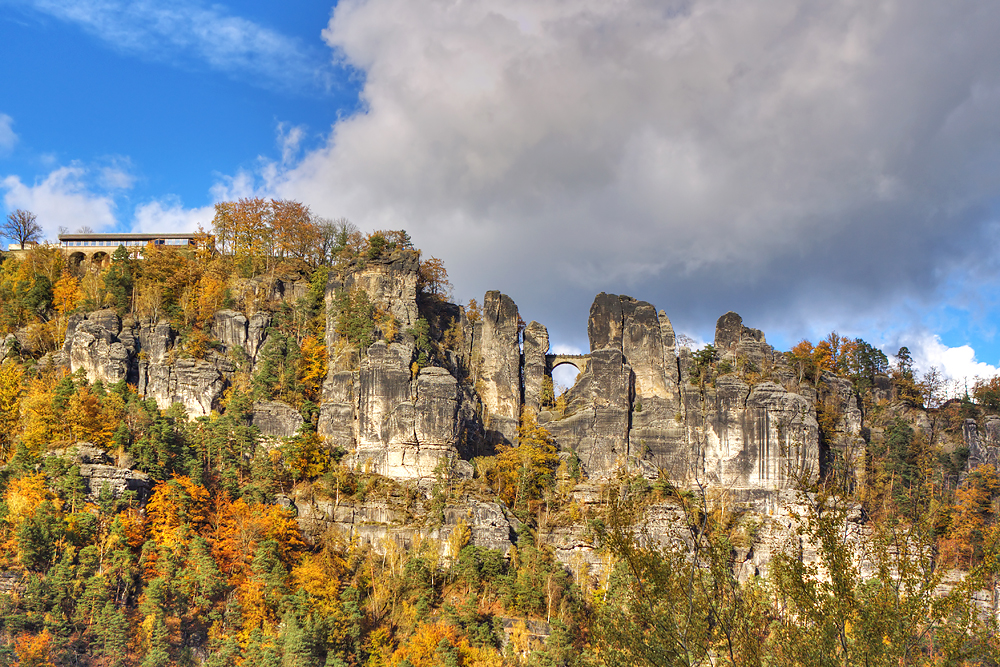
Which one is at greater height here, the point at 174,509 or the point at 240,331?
the point at 240,331

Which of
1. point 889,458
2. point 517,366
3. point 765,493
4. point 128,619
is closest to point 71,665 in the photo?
point 128,619

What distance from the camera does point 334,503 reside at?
142ft

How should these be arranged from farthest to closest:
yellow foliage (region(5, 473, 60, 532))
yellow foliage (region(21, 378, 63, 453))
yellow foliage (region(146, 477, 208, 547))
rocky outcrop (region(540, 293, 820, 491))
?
rocky outcrop (region(540, 293, 820, 491)), yellow foliage (region(21, 378, 63, 453)), yellow foliage (region(146, 477, 208, 547)), yellow foliage (region(5, 473, 60, 532))

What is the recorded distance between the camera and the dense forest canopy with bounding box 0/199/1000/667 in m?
23.8

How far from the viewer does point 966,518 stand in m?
47.3

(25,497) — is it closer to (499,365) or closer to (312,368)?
(312,368)

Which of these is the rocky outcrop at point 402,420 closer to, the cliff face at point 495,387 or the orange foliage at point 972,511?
the cliff face at point 495,387

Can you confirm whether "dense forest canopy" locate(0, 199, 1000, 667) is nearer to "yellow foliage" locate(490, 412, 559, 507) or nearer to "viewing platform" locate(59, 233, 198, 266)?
"yellow foliage" locate(490, 412, 559, 507)

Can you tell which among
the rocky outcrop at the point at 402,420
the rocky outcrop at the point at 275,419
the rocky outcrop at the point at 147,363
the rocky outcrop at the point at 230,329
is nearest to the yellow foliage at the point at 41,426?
the rocky outcrop at the point at 147,363

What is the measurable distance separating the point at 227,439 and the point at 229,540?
24.6ft

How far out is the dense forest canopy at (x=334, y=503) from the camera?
23.8 metres

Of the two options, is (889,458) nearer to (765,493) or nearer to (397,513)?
(765,493)

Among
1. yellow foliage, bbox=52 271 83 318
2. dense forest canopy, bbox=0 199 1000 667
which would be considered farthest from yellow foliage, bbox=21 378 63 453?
yellow foliage, bbox=52 271 83 318

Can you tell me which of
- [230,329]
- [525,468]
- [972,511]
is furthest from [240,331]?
[972,511]
